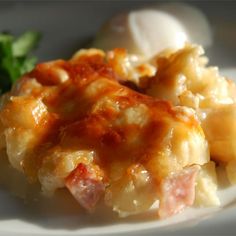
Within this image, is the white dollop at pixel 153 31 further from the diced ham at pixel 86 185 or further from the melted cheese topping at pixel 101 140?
the diced ham at pixel 86 185

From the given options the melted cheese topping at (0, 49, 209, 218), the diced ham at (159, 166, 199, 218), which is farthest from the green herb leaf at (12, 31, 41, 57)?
the diced ham at (159, 166, 199, 218)

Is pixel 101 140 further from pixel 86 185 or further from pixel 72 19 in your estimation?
pixel 72 19

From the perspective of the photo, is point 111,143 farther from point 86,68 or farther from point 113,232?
point 86,68

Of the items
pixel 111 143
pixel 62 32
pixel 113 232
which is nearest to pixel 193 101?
pixel 111 143

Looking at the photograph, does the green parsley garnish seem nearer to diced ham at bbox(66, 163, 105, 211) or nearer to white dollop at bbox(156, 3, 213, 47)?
white dollop at bbox(156, 3, 213, 47)

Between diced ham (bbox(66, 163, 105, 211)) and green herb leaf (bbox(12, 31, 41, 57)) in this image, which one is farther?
green herb leaf (bbox(12, 31, 41, 57))

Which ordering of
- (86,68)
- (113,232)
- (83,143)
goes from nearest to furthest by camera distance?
1. (113,232)
2. (83,143)
3. (86,68)

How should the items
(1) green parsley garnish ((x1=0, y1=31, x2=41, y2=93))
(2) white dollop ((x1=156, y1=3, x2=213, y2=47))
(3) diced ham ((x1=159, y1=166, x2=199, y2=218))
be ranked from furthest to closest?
(2) white dollop ((x1=156, y1=3, x2=213, y2=47)) < (1) green parsley garnish ((x1=0, y1=31, x2=41, y2=93)) < (3) diced ham ((x1=159, y1=166, x2=199, y2=218))
